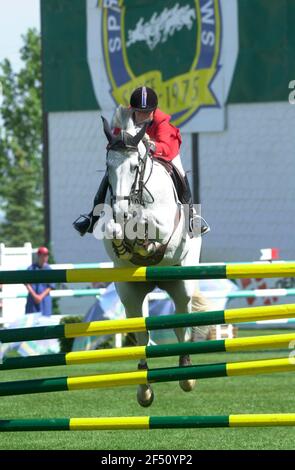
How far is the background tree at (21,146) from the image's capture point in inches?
1865

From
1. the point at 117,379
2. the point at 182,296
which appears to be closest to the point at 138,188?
the point at 117,379

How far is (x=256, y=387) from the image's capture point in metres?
11.0

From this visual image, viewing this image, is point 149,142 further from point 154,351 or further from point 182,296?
point 154,351

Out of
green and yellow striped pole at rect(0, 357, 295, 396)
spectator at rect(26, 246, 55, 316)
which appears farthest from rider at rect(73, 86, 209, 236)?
spectator at rect(26, 246, 55, 316)

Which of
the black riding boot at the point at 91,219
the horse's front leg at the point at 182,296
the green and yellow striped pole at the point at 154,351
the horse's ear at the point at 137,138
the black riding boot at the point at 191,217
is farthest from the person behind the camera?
the horse's front leg at the point at 182,296

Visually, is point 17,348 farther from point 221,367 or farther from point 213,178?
point 213,178

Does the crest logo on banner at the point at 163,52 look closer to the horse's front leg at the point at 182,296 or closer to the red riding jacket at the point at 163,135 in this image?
the horse's front leg at the point at 182,296

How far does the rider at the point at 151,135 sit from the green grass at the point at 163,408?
147cm

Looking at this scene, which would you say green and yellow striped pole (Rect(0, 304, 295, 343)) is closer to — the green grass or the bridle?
the bridle

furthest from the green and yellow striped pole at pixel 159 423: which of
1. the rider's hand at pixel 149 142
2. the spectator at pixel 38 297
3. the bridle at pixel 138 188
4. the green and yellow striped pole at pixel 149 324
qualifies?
the spectator at pixel 38 297

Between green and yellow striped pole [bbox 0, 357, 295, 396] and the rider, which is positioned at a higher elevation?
the rider

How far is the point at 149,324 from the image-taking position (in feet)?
20.2

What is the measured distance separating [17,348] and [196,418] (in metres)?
8.18

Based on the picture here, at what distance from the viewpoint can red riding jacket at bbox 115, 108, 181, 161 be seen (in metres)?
7.27
